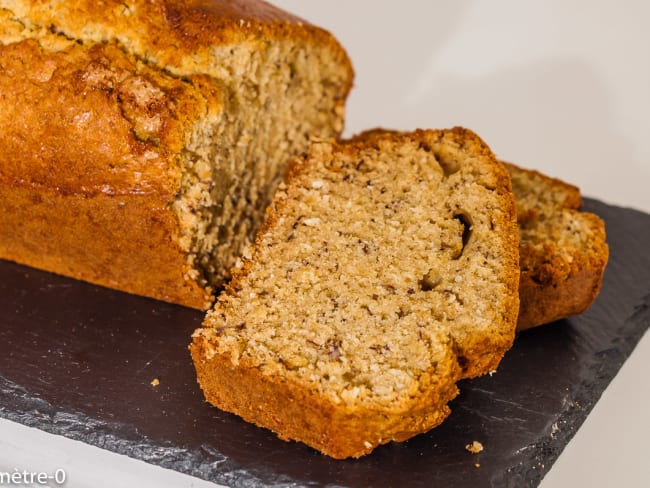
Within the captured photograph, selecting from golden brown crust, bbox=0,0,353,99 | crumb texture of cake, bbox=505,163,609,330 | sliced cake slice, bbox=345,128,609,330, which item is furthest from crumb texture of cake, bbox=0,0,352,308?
crumb texture of cake, bbox=505,163,609,330

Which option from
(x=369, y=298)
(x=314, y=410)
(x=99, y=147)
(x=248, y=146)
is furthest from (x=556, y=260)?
(x=99, y=147)

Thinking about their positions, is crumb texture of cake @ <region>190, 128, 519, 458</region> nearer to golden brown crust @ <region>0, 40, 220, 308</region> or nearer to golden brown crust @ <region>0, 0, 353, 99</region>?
golden brown crust @ <region>0, 40, 220, 308</region>

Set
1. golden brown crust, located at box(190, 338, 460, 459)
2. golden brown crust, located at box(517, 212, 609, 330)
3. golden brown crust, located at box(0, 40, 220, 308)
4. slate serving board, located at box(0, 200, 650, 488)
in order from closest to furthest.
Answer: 1. golden brown crust, located at box(190, 338, 460, 459)
2. slate serving board, located at box(0, 200, 650, 488)
3. golden brown crust, located at box(0, 40, 220, 308)
4. golden brown crust, located at box(517, 212, 609, 330)

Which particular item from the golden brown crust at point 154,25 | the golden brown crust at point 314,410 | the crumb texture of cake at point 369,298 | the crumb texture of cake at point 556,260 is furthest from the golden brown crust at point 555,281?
the golden brown crust at point 154,25

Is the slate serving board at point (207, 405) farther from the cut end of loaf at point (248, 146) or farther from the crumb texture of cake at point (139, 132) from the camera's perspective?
the cut end of loaf at point (248, 146)

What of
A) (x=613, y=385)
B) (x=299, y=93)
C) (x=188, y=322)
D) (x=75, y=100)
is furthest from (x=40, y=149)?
(x=613, y=385)

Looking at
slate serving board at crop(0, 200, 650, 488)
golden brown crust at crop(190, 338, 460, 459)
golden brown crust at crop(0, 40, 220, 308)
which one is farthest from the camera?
golden brown crust at crop(0, 40, 220, 308)

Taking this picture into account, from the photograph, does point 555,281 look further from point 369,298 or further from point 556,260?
point 369,298
